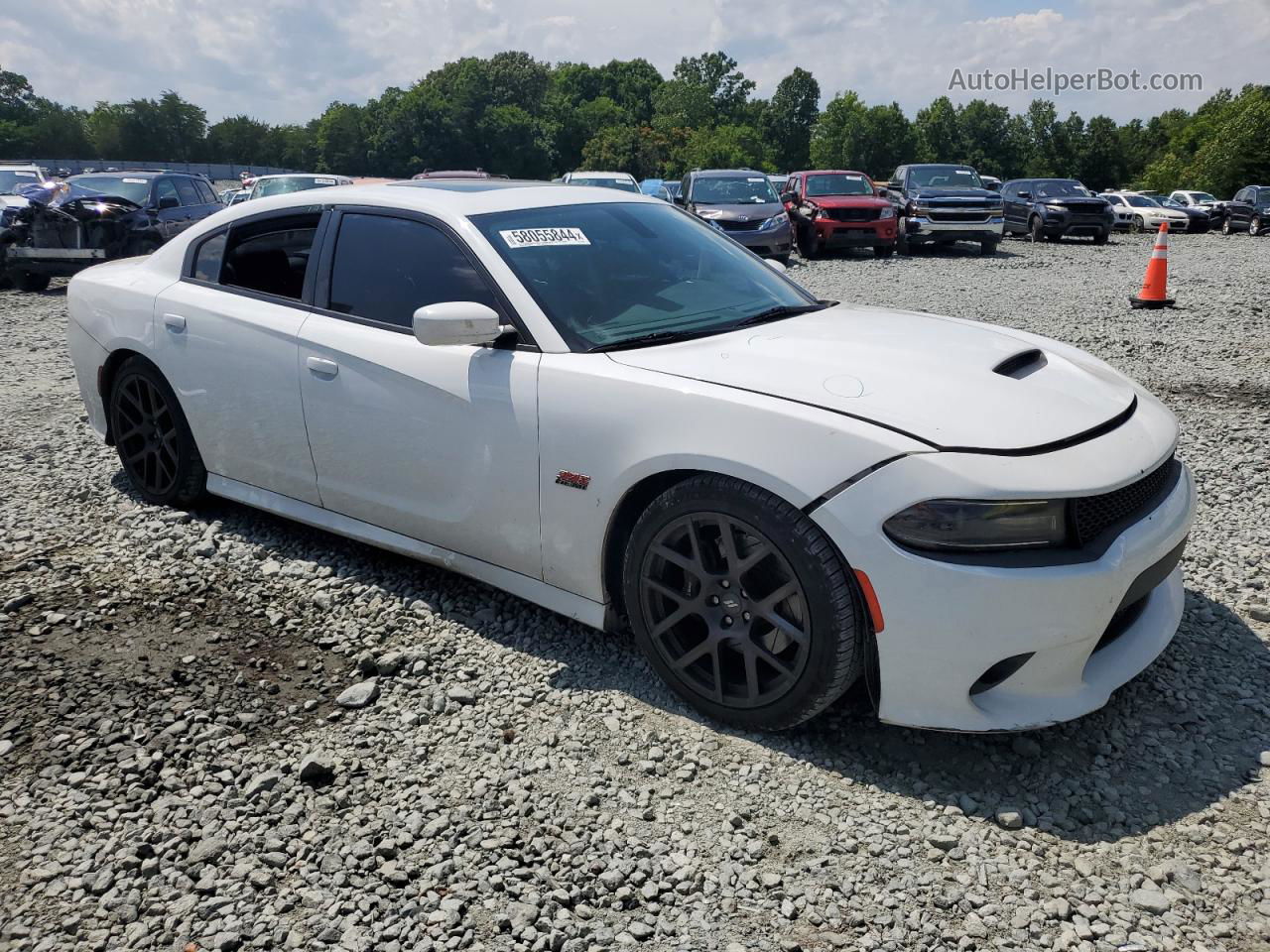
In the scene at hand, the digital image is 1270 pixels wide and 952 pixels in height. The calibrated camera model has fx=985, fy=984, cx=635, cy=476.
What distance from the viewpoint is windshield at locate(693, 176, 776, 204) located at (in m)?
17.8

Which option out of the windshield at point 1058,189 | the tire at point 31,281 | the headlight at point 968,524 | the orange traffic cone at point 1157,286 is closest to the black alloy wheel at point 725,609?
the headlight at point 968,524

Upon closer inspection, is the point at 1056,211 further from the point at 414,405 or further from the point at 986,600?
the point at 986,600

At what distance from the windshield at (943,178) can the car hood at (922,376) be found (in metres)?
18.3

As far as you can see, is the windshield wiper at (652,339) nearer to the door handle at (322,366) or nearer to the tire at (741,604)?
the tire at (741,604)

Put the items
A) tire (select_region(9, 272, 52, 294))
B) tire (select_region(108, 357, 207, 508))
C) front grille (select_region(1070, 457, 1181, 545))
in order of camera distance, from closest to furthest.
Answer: front grille (select_region(1070, 457, 1181, 545))
tire (select_region(108, 357, 207, 508))
tire (select_region(9, 272, 52, 294))

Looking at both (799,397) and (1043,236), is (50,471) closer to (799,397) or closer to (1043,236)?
(799,397)

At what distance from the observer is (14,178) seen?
1844 centimetres

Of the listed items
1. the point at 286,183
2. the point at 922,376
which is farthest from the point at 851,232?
the point at 922,376

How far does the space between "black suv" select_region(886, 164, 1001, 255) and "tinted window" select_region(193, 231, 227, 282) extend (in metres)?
16.3

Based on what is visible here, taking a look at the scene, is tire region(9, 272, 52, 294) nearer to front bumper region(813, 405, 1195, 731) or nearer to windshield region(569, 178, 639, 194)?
windshield region(569, 178, 639, 194)

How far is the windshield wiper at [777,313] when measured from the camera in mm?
3496

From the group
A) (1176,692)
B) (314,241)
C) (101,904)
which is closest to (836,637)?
(1176,692)

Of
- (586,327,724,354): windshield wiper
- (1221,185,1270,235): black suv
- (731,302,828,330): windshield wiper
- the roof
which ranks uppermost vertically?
the roof

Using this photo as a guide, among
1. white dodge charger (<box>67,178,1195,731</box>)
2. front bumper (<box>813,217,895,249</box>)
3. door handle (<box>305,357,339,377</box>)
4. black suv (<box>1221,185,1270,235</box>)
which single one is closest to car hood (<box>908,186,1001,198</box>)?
front bumper (<box>813,217,895,249</box>)
